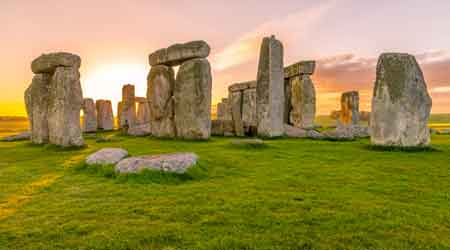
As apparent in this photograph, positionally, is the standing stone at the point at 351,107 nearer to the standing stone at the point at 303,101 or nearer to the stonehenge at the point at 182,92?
the standing stone at the point at 303,101

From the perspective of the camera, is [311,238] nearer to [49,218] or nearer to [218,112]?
[49,218]

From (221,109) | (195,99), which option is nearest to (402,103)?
(195,99)

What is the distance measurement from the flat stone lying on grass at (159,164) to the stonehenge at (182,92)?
649 centimetres

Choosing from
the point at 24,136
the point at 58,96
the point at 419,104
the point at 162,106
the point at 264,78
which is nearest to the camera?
the point at 419,104

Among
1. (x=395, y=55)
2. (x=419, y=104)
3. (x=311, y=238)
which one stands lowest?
(x=311, y=238)

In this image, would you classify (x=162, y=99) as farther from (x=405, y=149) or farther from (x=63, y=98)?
(x=405, y=149)

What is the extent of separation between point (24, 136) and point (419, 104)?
18.5 m

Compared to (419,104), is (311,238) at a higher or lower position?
lower

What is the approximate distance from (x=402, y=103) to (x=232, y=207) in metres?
7.16

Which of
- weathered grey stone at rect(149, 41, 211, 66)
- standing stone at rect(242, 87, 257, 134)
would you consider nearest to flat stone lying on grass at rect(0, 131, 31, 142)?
weathered grey stone at rect(149, 41, 211, 66)

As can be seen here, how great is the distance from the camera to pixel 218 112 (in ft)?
87.1

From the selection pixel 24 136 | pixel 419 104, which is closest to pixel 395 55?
pixel 419 104

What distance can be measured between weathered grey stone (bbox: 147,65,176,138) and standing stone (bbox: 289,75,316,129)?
7630 millimetres

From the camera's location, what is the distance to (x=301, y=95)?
666 inches
